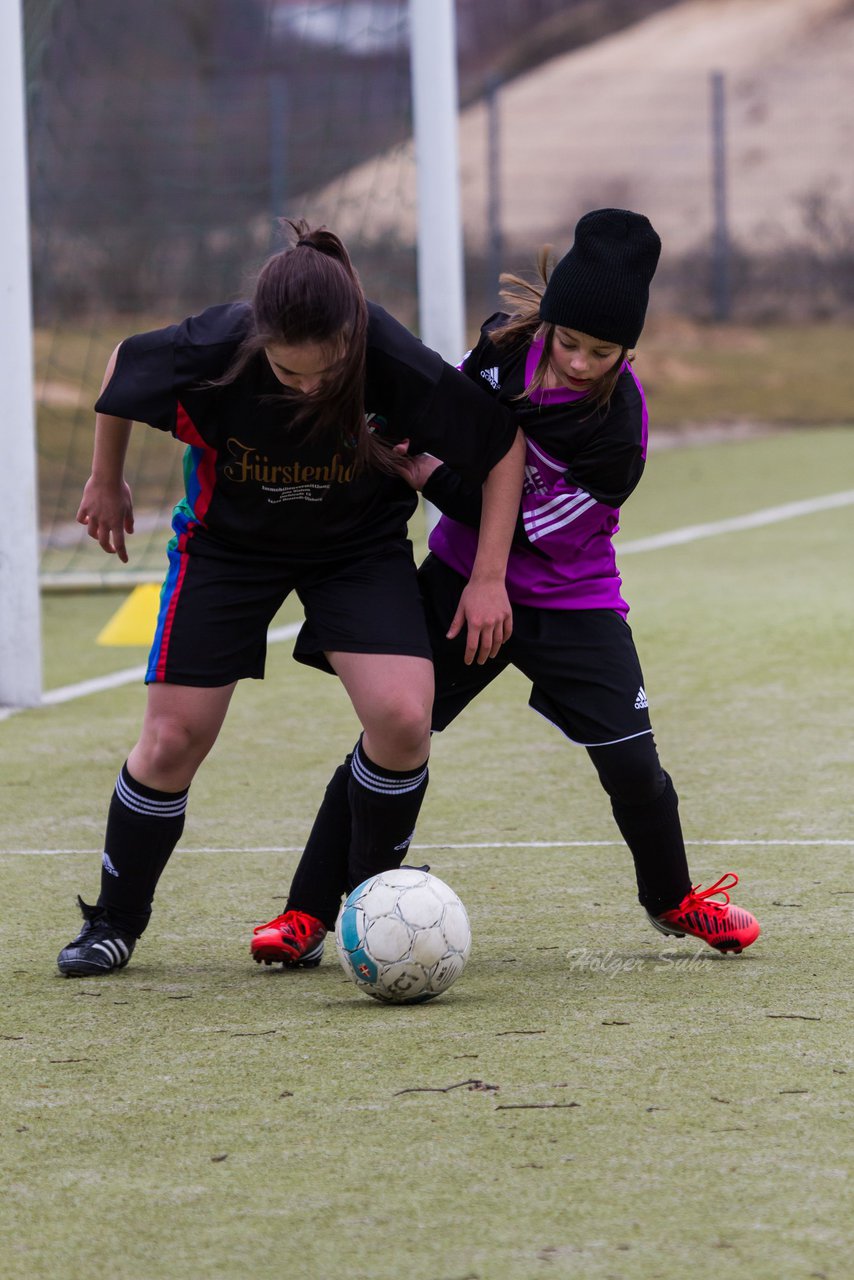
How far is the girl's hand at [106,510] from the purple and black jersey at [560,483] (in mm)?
548

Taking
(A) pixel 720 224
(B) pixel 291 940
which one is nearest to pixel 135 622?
(B) pixel 291 940

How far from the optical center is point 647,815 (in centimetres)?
343

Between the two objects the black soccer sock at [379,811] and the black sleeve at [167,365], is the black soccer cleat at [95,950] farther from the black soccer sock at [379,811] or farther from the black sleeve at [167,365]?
the black sleeve at [167,365]

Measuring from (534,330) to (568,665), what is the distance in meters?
0.60

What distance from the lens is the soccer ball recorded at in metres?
3.18

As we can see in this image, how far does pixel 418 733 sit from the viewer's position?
10.9 ft

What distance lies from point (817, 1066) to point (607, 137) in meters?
23.9

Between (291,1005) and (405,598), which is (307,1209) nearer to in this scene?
(291,1005)

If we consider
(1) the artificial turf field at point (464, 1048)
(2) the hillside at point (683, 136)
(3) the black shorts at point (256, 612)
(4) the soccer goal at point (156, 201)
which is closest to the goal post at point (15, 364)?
(4) the soccer goal at point (156, 201)

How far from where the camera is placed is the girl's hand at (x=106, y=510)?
3.40 meters

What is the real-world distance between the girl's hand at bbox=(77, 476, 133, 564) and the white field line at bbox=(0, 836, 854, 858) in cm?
107

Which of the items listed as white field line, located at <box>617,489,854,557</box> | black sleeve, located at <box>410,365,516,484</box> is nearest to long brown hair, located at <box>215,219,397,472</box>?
black sleeve, located at <box>410,365,516,484</box>

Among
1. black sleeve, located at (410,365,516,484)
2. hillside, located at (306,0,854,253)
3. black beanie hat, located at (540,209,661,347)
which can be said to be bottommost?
black sleeve, located at (410,365,516,484)

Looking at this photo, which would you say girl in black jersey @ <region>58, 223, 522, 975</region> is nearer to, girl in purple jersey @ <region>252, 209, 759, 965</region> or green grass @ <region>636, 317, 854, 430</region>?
girl in purple jersey @ <region>252, 209, 759, 965</region>
